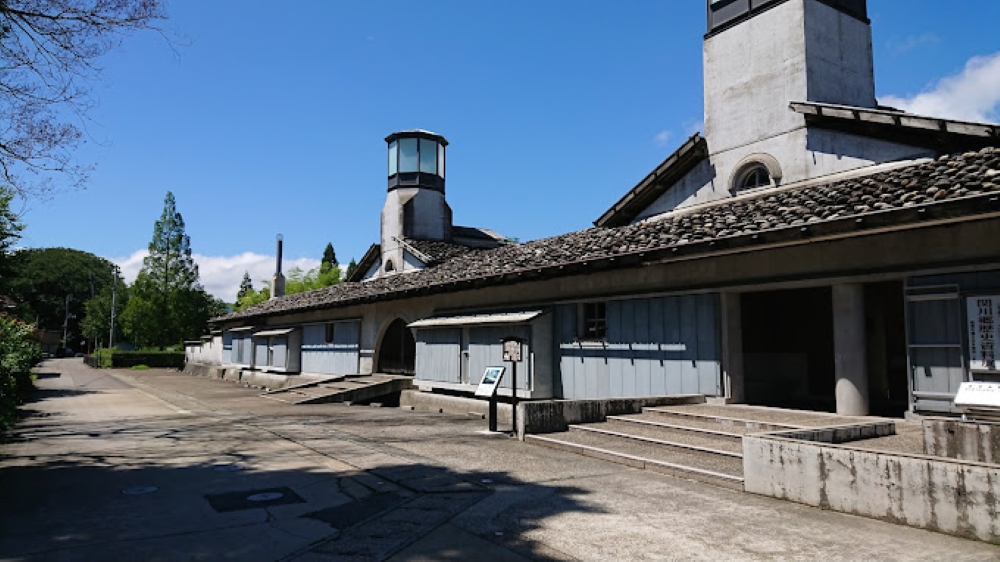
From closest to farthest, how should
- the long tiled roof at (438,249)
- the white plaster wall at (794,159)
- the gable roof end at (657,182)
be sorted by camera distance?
1. the white plaster wall at (794,159)
2. the gable roof end at (657,182)
3. the long tiled roof at (438,249)

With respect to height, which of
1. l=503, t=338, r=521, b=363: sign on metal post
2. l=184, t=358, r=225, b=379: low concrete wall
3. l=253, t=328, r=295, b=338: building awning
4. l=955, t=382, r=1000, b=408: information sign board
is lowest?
l=184, t=358, r=225, b=379: low concrete wall

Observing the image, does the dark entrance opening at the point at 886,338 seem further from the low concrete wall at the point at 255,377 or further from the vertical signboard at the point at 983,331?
the low concrete wall at the point at 255,377

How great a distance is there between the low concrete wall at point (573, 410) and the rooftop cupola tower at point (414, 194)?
1845 centimetres

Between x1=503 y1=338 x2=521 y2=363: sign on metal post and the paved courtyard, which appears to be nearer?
the paved courtyard

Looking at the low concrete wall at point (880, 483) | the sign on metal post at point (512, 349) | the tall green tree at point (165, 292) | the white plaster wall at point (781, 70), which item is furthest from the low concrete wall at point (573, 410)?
the tall green tree at point (165, 292)

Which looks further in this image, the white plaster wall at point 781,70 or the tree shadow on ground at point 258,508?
the white plaster wall at point 781,70

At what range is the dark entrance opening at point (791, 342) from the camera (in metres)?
14.0

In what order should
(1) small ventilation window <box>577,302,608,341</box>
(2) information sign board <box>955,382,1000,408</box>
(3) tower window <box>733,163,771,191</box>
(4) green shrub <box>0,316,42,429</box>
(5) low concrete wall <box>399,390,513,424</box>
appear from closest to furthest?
1. (2) information sign board <box>955,382,1000,408</box>
2. (4) green shrub <box>0,316,42,429</box>
3. (1) small ventilation window <box>577,302,608,341</box>
4. (5) low concrete wall <box>399,390,513,424</box>
5. (3) tower window <box>733,163,771,191</box>

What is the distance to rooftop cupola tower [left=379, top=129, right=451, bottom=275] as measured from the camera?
93.4 feet

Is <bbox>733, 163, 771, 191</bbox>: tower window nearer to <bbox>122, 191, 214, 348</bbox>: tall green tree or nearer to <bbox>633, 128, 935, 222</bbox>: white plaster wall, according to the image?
<bbox>633, 128, 935, 222</bbox>: white plaster wall

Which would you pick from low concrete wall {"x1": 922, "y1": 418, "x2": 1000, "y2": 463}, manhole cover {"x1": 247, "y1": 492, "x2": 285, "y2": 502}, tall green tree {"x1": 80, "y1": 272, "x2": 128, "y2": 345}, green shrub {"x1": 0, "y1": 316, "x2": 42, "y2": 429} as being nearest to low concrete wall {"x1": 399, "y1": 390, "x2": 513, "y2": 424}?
manhole cover {"x1": 247, "y1": 492, "x2": 285, "y2": 502}

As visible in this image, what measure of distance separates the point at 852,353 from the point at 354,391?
14.3 metres

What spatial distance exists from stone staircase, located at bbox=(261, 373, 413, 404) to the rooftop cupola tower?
796 cm

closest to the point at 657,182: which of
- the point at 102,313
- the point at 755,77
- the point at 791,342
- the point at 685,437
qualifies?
the point at 755,77
